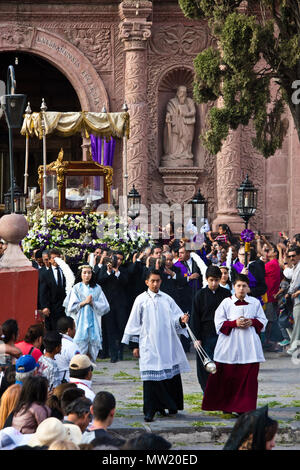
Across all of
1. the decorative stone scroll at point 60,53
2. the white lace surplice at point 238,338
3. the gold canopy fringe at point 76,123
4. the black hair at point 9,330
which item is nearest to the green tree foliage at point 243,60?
the white lace surplice at point 238,338

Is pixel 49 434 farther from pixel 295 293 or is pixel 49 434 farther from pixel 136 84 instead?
pixel 136 84

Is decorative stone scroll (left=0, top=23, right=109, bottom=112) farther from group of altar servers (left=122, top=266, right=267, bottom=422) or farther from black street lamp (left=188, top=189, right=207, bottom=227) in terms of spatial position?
group of altar servers (left=122, top=266, right=267, bottom=422)

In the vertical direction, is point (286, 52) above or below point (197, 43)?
below

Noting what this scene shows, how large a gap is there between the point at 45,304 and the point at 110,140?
32.3ft

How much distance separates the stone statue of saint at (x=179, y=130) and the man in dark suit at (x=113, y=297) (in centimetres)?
1106

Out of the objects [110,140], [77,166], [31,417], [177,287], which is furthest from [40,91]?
[31,417]

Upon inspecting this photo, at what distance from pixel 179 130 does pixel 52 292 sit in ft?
40.8

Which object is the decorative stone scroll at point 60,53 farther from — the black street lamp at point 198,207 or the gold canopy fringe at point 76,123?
the gold canopy fringe at point 76,123

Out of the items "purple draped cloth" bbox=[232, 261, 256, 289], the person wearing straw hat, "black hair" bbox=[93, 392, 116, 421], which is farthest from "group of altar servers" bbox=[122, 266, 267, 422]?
the person wearing straw hat

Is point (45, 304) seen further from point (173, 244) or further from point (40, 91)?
point (40, 91)

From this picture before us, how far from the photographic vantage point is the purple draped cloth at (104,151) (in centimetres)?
2464

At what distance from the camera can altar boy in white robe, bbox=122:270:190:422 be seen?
37.0 feet

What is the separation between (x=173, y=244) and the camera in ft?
69.8

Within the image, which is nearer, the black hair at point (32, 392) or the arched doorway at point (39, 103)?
the black hair at point (32, 392)
